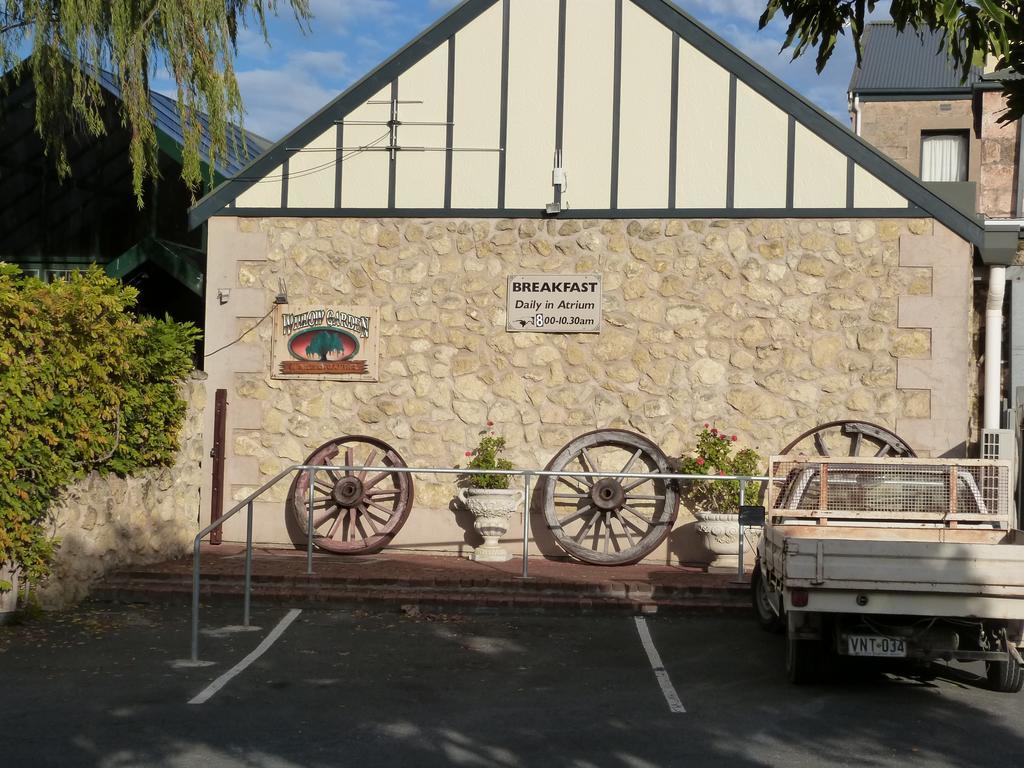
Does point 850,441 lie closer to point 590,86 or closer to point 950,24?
point 590,86

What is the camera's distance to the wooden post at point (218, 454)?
1346cm

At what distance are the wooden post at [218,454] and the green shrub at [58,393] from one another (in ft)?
5.33

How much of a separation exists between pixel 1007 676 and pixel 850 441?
5.24 m

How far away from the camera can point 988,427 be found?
42.4 feet

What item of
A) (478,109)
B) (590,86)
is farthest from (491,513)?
(590,86)

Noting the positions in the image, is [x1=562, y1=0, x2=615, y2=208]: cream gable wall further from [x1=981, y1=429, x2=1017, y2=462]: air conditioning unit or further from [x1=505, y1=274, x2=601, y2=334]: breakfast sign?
[x1=981, y1=429, x2=1017, y2=462]: air conditioning unit

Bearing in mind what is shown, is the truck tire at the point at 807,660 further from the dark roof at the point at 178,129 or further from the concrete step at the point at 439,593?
the dark roof at the point at 178,129

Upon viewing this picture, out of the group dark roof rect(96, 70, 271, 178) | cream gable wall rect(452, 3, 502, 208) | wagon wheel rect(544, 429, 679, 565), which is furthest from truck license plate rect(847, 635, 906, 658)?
dark roof rect(96, 70, 271, 178)

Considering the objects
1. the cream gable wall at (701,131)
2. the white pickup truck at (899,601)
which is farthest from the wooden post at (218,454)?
the white pickup truck at (899,601)

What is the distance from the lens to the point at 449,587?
11242 millimetres

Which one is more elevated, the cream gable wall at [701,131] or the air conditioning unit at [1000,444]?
the cream gable wall at [701,131]

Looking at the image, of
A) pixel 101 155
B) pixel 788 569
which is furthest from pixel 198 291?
pixel 788 569

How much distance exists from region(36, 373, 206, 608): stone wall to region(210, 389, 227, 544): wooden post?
16 centimetres

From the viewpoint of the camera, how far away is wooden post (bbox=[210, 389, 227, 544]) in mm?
13461
